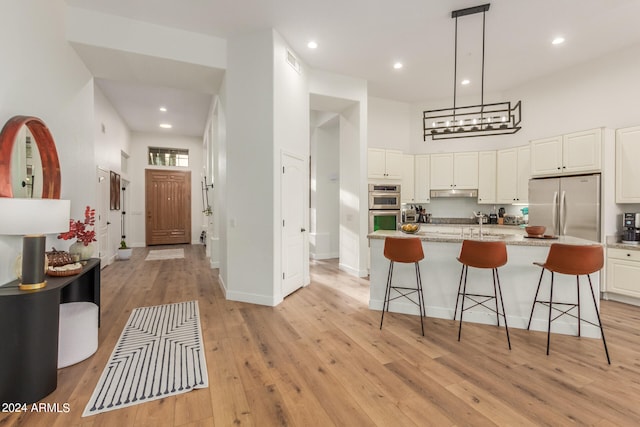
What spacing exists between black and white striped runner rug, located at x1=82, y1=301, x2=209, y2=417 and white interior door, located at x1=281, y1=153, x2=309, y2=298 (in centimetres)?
138

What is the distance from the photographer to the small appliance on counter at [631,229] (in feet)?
13.3

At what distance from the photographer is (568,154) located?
15.1 feet

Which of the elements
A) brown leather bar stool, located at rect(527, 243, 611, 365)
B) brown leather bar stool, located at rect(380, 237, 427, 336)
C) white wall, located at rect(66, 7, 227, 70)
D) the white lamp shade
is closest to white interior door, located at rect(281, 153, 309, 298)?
brown leather bar stool, located at rect(380, 237, 427, 336)

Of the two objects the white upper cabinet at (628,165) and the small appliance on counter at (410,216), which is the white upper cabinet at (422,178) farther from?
the white upper cabinet at (628,165)

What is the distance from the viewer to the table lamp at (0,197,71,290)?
1.99 meters

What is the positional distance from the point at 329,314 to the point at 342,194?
2846mm

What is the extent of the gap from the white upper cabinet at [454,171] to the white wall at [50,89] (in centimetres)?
596

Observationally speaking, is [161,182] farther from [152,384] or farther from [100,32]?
[152,384]

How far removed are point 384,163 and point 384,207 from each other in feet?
2.90

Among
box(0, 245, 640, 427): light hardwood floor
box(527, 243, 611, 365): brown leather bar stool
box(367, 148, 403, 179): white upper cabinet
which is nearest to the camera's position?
box(0, 245, 640, 427): light hardwood floor

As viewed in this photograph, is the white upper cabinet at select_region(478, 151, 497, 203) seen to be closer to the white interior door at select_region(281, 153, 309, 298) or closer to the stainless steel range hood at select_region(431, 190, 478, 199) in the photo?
the stainless steel range hood at select_region(431, 190, 478, 199)

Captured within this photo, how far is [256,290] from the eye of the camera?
4086mm

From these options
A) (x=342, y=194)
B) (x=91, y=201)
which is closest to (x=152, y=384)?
(x=91, y=201)

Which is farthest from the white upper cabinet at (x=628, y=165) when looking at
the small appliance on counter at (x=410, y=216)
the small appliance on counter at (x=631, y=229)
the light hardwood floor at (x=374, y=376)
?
the small appliance on counter at (x=410, y=216)
